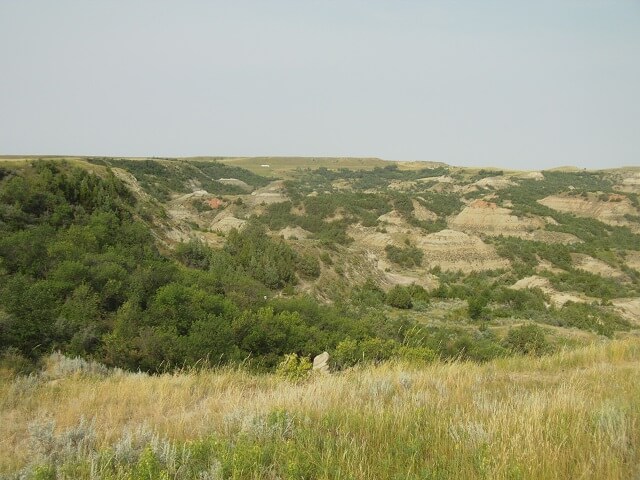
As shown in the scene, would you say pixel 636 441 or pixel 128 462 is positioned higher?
pixel 636 441

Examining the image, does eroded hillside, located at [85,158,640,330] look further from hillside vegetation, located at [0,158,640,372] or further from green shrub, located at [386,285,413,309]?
green shrub, located at [386,285,413,309]

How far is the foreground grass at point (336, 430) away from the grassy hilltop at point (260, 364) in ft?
0.07

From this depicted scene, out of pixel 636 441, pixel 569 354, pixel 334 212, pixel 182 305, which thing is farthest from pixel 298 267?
pixel 334 212

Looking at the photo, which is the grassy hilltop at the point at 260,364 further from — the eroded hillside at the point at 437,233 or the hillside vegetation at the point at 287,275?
the eroded hillside at the point at 437,233

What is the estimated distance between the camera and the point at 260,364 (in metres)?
10.3

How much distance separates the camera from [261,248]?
98.4ft

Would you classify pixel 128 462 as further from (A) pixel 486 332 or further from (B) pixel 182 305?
(A) pixel 486 332

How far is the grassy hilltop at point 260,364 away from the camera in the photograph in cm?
309

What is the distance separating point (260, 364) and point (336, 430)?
282 inches

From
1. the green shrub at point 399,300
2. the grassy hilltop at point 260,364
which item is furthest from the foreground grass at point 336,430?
the green shrub at point 399,300

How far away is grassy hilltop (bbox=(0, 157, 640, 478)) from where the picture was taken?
10.1 feet

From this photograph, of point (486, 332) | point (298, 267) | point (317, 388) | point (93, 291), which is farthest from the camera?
point (298, 267)

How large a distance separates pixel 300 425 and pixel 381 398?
1131 millimetres

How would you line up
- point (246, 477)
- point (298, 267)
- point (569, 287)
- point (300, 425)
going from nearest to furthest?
point (246, 477) < point (300, 425) < point (298, 267) < point (569, 287)
